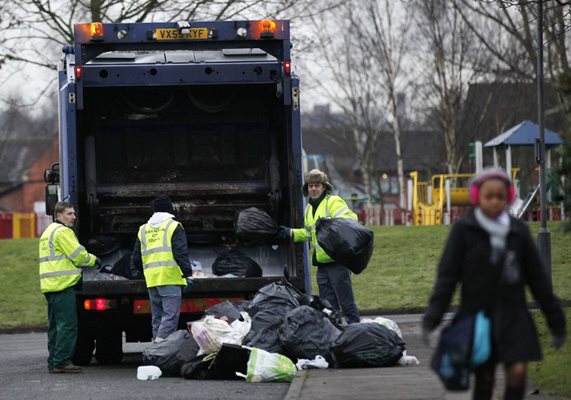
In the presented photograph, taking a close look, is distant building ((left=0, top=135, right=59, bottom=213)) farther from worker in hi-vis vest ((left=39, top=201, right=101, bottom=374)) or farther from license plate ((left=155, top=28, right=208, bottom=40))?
worker in hi-vis vest ((left=39, top=201, right=101, bottom=374))

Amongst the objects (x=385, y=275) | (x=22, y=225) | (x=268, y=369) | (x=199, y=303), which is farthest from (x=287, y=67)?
(x=22, y=225)

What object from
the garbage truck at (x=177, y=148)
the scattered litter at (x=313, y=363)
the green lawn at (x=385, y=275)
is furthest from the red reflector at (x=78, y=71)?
the green lawn at (x=385, y=275)

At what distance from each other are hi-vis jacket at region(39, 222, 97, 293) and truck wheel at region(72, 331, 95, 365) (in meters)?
1.15

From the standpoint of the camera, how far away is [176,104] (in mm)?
13055

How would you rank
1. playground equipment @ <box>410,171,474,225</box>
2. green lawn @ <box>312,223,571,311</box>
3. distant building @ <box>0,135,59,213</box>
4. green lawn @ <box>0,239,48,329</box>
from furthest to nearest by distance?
distant building @ <box>0,135,59,213</box> → playground equipment @ <box>410,171,474,225</box> → green lawn @ <box>312,223,571,311</box> → green lawn @ <box>0,239,48,329</box>

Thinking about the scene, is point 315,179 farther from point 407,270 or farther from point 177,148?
point 407,270

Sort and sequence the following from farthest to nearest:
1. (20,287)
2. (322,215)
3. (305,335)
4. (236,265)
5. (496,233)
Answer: (20,287)
(236,265)
(322,215)
(305,335)
(496,233)

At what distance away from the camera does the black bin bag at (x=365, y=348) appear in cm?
1081

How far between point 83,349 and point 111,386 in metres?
2.46

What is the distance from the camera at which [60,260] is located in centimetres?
1175

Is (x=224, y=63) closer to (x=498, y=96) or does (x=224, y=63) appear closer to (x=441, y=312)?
(x=441, y=312)

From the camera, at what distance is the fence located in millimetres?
41375

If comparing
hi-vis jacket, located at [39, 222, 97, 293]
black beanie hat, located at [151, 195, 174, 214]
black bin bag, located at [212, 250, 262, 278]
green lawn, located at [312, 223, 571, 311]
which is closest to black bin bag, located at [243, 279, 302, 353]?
black bin bag, located at [212, 250, 262, 278]

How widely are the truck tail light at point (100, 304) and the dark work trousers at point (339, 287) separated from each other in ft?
6.05
